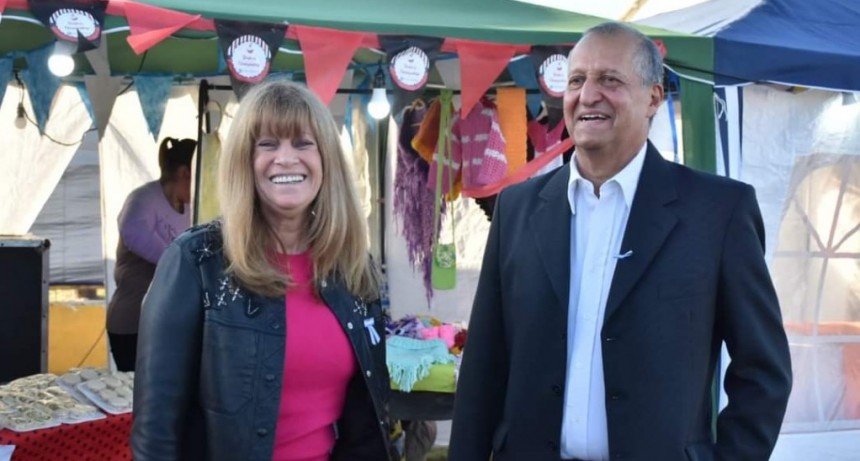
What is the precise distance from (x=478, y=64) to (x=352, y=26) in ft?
2.02

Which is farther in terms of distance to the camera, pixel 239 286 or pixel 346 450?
pixel 346 450

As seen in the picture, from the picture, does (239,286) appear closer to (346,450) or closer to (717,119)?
(346,450)

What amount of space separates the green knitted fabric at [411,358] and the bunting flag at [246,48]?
4.69ft

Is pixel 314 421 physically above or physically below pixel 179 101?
below

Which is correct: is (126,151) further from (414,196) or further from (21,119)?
(414,196)

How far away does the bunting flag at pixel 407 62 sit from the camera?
3840 millimetres

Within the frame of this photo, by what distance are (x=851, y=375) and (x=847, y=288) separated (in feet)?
1.65

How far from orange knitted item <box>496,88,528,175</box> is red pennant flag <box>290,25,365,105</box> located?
50.6 inches

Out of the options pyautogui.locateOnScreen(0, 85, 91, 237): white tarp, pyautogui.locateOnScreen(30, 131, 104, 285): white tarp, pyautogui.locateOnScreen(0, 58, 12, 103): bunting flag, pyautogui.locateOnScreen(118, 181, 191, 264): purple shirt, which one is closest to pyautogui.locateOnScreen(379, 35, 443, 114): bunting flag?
pyautogui.locateOnScreen(118, 181, 191, 264): purple shirt

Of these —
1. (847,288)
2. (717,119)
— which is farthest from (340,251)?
(847,288)

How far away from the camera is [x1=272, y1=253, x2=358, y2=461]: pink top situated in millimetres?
1776

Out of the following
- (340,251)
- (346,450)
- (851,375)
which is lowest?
(851,375)

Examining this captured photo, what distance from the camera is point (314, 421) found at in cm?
182

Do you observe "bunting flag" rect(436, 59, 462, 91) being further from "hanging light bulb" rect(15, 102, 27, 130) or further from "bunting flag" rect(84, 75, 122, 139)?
"hanging light bulb" rect(15, 102, 27, 130)
